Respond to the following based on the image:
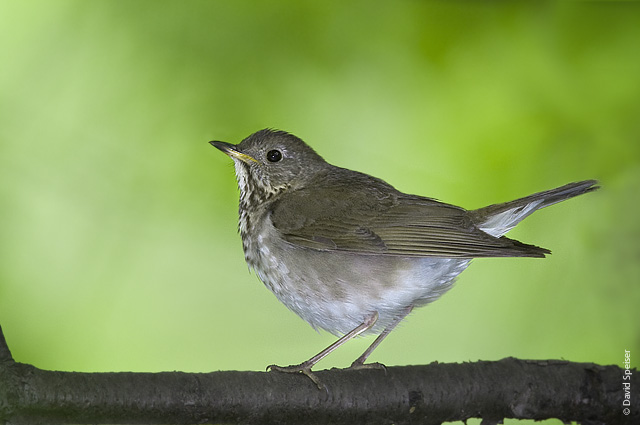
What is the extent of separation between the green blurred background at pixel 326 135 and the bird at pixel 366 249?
2.05 ft

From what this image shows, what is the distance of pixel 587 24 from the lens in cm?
512

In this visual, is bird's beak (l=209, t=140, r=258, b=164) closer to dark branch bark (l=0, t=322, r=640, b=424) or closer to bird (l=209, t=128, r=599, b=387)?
bird (l=209, t=128, r=599, b=387)

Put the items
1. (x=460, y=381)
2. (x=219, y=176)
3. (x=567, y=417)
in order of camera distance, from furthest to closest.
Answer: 1. (x=219, y=176)
2. (x=567, y=417)
3. (x=460, y=381)

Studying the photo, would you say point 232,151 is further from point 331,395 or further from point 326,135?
point 331,395

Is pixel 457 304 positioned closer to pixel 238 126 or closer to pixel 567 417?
pixel 567 417

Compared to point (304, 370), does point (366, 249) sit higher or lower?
higher

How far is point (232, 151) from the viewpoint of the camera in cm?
463

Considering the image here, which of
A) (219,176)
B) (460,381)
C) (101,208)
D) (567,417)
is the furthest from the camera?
(219,176)

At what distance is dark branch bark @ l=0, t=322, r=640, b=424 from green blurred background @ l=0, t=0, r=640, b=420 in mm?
1015

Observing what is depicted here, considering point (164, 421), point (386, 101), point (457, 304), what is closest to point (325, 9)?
point (386, 101)

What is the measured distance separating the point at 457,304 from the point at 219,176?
186 centimetres

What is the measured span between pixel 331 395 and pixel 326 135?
228 cm

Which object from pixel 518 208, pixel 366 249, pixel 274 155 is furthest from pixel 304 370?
pixel 274 155

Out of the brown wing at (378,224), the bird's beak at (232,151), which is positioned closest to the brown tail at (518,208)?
the brown wing at (378,224)
